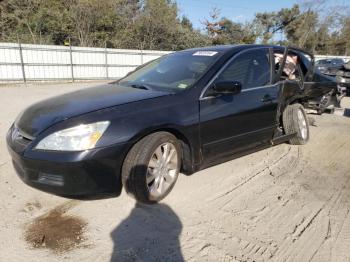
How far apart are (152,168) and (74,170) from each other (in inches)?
31.6

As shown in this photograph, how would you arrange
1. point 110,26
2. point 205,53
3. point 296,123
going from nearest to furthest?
1. point 205,53
2. point 296,123
3. point 110,26

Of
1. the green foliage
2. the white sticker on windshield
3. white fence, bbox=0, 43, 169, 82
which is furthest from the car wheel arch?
the green foliage

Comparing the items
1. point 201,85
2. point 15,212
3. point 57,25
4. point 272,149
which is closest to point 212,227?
point 201,85

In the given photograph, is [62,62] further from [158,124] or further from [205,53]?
[158,124]

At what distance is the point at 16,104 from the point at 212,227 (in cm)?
838

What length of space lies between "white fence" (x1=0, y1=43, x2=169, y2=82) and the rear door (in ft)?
49.0

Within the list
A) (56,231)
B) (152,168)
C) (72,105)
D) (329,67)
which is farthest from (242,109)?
(329,67)

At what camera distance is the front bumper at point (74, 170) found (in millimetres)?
2777

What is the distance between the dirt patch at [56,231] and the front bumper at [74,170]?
26 centimetres

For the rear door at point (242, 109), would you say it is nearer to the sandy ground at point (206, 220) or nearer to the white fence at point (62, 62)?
the sandy ground at point (206, 220)

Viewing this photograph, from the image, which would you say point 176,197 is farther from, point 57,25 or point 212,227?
point 57,25

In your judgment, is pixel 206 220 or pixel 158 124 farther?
pixel 158 124

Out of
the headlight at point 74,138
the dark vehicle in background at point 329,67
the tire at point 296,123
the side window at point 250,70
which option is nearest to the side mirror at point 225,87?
the side window at point 250,70

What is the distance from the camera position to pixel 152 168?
3.27 metres
